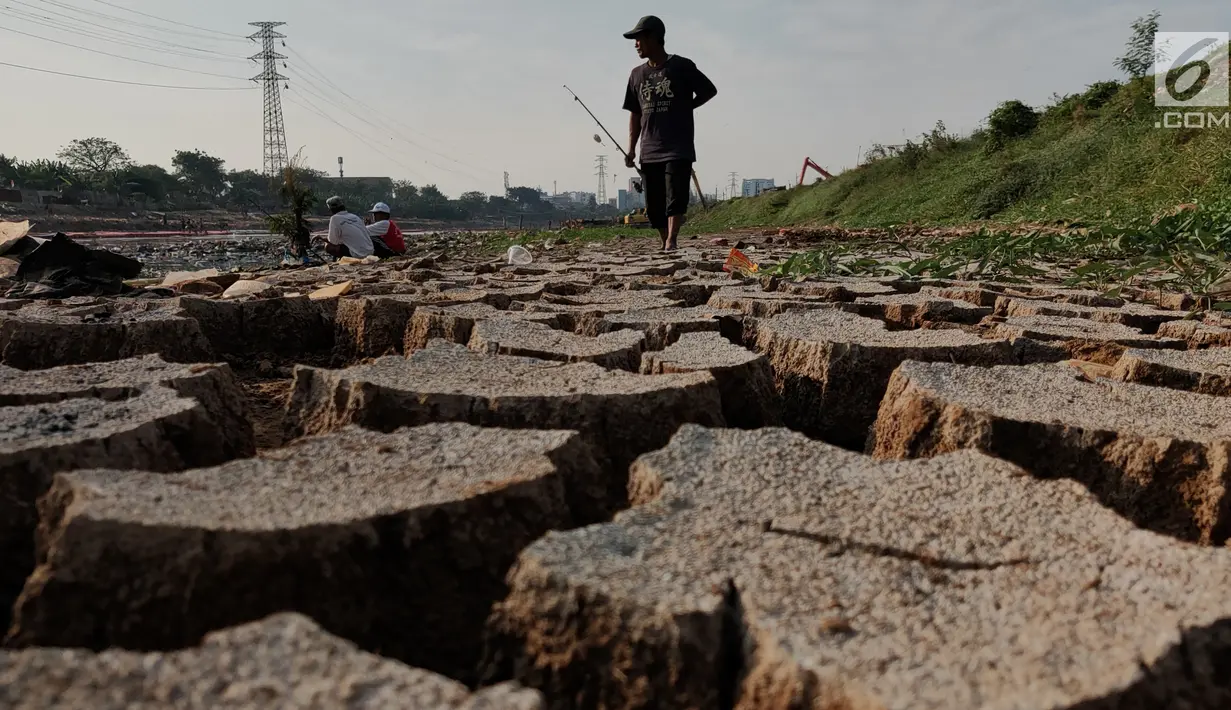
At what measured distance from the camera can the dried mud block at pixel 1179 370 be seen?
1782 mm

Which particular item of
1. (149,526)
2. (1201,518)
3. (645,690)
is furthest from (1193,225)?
(149,526)

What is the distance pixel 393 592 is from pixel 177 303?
2.35 metres

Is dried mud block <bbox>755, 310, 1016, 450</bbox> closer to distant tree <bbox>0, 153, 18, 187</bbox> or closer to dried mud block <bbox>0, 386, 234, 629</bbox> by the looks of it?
dried mud block <bbox>0, 386, 234, 629</bbox>

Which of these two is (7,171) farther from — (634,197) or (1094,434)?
(634,197)

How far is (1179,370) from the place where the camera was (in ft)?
5.98

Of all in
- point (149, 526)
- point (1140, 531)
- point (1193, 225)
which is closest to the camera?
point (149, 526)

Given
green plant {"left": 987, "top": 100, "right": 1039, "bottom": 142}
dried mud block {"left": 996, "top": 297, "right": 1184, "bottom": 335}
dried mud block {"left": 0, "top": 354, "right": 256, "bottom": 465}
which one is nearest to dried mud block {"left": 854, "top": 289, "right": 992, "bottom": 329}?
dried mud block {"left": 996, "top": 297, "right": 1184, "bottom": 335}

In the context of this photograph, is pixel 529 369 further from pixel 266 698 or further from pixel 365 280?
pixel 365 280

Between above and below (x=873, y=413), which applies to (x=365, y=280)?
above

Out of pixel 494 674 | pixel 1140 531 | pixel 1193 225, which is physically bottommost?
pixel 494 674

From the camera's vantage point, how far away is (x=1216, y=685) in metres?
0.76

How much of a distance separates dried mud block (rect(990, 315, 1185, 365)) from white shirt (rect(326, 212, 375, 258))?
623cm

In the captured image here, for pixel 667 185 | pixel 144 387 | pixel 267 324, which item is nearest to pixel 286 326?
pixel 267 324

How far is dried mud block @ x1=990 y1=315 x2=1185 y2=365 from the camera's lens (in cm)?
217
